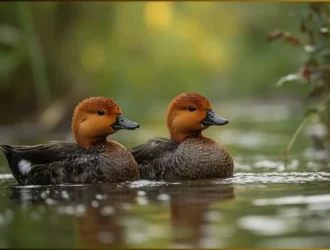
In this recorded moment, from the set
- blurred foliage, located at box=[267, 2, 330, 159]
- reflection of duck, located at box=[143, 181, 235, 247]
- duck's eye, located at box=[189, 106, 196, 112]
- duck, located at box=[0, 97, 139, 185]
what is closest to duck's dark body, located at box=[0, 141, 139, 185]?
duck, located at box=[0, 97, 139, 185]

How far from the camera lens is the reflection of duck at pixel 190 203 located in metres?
6.16

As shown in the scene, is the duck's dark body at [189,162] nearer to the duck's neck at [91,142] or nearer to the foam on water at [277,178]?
the foam on water at [277,178]

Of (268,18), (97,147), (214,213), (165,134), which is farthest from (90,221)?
(268,18)

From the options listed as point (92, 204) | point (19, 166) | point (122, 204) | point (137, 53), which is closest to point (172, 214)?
point (122, 204)

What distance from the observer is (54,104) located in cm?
1769

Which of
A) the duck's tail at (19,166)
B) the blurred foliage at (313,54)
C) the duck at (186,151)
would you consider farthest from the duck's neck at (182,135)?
the duck's tail at (19,166)

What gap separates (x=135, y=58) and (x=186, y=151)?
13.1 meters

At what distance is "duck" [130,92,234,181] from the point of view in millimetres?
9508

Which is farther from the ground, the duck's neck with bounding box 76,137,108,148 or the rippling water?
the duck's neck with bounding box 76,137,108,148

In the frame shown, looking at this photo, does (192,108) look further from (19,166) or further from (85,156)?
(19,166)

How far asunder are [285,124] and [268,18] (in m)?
8.75

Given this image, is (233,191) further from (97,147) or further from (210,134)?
(210,134)

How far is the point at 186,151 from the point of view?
31.6ft

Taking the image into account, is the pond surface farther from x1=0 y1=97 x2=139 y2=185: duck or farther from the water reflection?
x1=0 y1=97 x2=139 y2=185: duck
